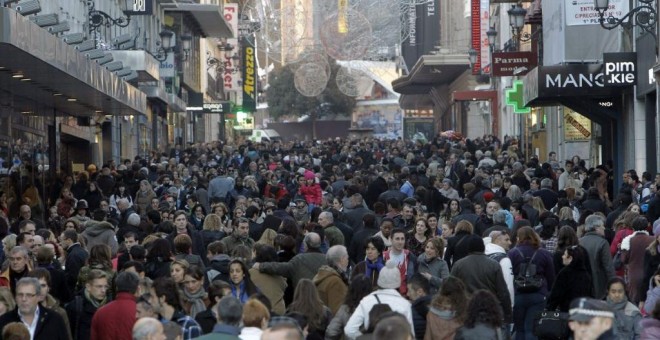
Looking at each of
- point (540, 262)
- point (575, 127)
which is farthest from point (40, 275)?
point (575, 127)

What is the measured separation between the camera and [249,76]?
106m

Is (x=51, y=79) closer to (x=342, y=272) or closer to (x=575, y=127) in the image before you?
(x=342, y=272)

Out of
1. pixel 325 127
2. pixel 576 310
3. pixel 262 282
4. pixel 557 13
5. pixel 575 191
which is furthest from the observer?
pixel 325 127

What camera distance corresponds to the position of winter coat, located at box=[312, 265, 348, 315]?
13445 mm

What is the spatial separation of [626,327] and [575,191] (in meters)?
12.8

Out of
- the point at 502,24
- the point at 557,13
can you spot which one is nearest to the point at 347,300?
the point at 557,13

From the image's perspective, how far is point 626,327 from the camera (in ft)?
38.9

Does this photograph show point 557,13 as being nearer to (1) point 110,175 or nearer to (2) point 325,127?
(1) point 110,175

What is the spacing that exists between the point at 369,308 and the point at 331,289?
243 cm

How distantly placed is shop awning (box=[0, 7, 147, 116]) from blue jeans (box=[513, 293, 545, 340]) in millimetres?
6370

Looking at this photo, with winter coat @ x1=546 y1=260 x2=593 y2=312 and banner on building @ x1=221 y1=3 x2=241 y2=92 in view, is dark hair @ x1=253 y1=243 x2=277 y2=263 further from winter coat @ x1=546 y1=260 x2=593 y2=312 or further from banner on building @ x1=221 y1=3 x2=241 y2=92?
banner on building @ x1=221 y1=3 x2=241 y2=92

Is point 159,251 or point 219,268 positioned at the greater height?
point 159,251

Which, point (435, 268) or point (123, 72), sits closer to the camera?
point (435, 268)

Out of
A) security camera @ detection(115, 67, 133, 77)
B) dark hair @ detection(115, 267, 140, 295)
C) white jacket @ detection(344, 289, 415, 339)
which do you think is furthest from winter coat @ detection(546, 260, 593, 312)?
security camera @ detection(115, 67, 133, 77)
